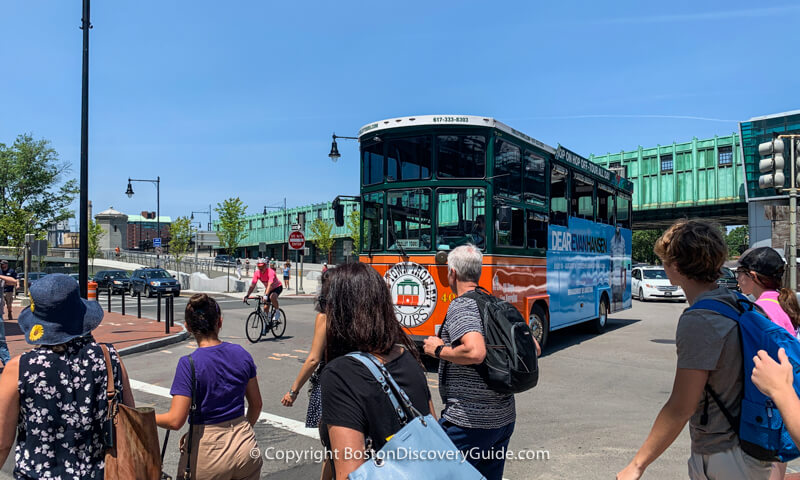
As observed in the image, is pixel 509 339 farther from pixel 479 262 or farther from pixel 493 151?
pixel 493 151

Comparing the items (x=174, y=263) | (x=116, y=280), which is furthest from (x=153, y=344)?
(x=174, y=263)

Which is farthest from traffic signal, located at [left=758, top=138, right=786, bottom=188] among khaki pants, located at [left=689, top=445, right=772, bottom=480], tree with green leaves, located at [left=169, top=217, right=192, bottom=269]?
tree with green leaves, located at [left=169, top=217, right=192, bottom=269]

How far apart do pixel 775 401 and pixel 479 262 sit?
188 cm

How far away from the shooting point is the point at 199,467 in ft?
10.2

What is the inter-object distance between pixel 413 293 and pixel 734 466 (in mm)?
7250

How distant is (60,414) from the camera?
8.46ft

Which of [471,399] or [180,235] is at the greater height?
[180,235]

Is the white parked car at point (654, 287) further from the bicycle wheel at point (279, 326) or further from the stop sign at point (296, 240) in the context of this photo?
the bicycle wheel at point (279, 326)

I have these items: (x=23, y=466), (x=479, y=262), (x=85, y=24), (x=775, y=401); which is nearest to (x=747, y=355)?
(x=775, y=401)

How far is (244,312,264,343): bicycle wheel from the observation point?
43.8 ft

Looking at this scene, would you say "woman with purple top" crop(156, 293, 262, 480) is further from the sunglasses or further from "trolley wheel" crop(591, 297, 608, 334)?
"trolley wheel" crop(591, 297, 608, 334)

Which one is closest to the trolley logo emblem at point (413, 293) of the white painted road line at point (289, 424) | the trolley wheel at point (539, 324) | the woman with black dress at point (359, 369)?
the trolley wheel at point (539, 324)

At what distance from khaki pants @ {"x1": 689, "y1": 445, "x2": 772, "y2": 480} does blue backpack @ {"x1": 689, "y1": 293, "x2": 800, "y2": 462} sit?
0.06 m

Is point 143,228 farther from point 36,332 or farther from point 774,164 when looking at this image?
point 36,332
